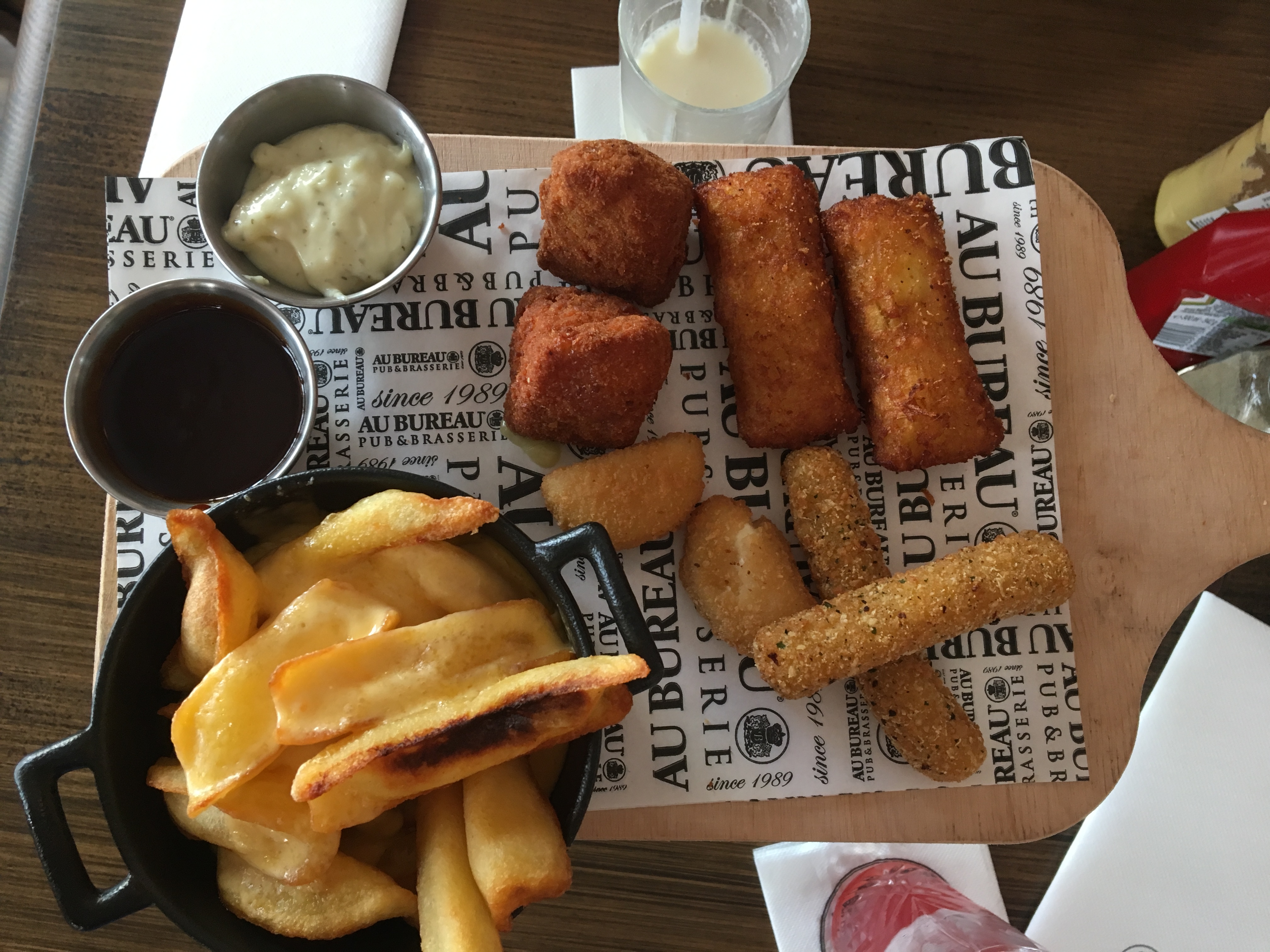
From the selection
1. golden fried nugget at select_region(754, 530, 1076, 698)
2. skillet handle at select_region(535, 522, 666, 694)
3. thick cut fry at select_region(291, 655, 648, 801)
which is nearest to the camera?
thick cut fry at select_region(291, 655, 648, 801)

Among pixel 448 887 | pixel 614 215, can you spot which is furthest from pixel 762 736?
pixel 614 215

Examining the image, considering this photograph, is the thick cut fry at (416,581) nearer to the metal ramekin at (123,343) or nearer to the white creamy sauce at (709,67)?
the metal ramekin at (123,343)

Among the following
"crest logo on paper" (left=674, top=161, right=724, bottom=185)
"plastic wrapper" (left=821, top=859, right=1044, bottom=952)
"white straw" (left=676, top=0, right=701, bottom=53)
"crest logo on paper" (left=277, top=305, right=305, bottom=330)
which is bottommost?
"plastic wrapper" (left=821, top=859, right=1044, bottom=952)

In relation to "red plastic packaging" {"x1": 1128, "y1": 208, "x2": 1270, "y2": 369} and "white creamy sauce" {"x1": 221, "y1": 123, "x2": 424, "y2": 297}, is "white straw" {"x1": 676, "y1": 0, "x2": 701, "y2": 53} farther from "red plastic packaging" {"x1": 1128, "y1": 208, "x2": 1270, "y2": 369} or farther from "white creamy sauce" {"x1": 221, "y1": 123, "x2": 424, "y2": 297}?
"red plastic packaging" {"x1": 1128, "y1": 208, "x2": 1270, "y2": 369}

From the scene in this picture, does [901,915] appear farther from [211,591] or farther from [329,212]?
[329,212]

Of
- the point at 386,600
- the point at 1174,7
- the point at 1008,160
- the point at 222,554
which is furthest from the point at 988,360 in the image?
the point at 222,554

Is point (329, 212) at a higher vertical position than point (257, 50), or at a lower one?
lower

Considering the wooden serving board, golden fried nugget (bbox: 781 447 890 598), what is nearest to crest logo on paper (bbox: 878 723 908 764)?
the wooden serving board
